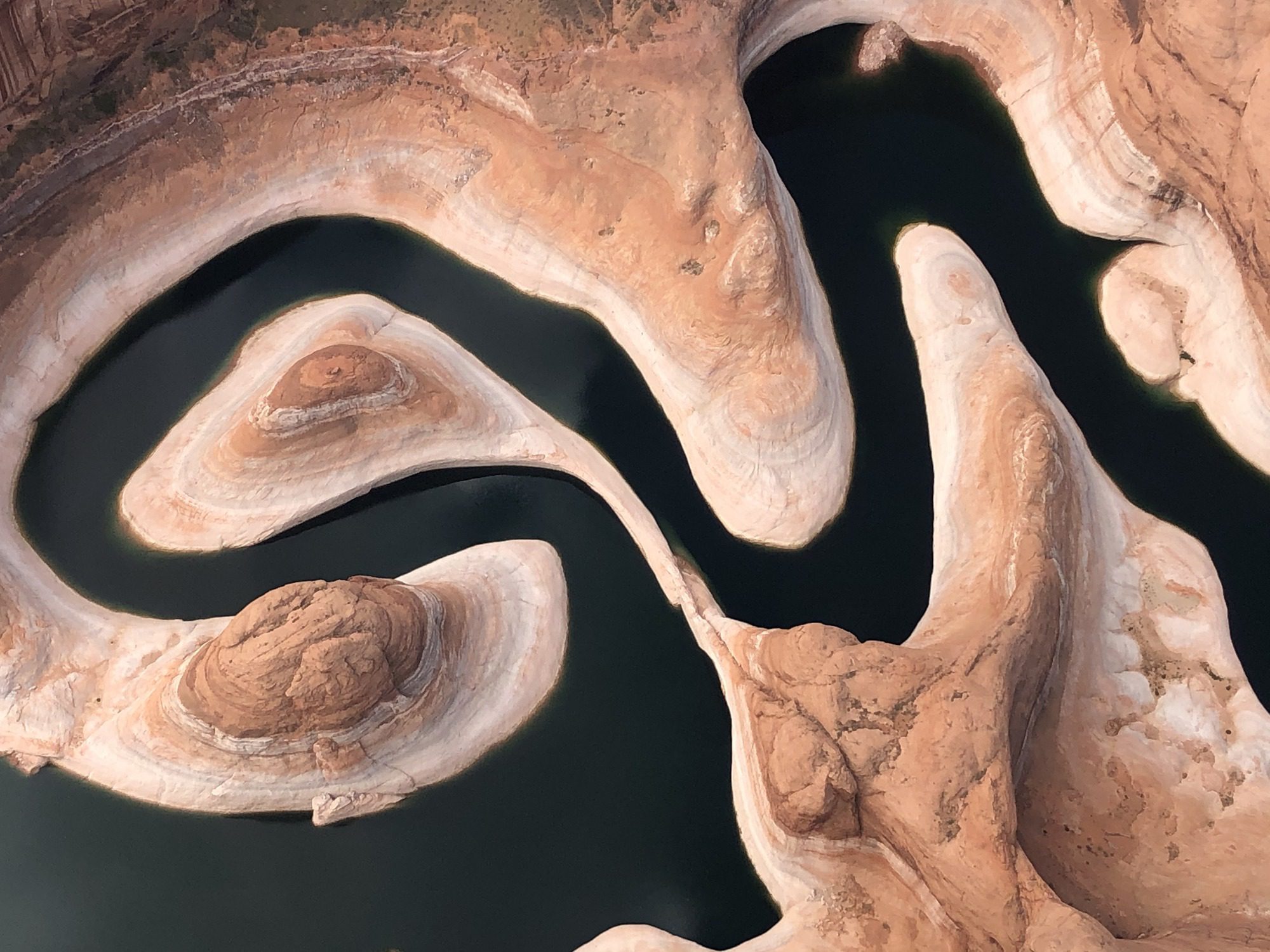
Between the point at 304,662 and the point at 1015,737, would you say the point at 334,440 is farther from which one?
the point at 1015,737

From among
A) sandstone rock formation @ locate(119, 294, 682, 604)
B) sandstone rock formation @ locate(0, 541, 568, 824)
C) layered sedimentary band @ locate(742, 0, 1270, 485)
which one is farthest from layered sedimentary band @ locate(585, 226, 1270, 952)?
sandstone rock formation @ locate(119, 294, 682, 604)

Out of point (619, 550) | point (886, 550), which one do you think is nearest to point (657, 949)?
point (619, 550)

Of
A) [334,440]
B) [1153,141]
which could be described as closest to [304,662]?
[334,440]

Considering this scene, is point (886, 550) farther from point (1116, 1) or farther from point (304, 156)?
point (304, 156)

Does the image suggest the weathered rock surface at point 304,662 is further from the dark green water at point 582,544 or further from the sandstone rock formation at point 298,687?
the dark green water at point 582,544

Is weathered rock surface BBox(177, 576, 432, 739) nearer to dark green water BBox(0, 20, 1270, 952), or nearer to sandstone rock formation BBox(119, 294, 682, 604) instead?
dark green water BBox(0, 20, 1270, 952)

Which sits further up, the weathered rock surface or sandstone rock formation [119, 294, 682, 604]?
sandstone rock formation [119, 294, 682, 604]

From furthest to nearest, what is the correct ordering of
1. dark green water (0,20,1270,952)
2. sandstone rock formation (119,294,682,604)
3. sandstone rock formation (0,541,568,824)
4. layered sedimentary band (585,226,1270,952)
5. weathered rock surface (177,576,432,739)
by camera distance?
sandstone rock formation (119,294,682,604) < dark green water (0,20,1270,952) < sandstone rock formation (0,541,568,824) < weathered rock surface (177,576,432,739) < layered sedimentary band (585,226,1270,952)

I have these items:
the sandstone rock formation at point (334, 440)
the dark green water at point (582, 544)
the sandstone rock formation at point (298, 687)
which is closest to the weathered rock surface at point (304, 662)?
the sandstone rock formation at point (298, 687)
